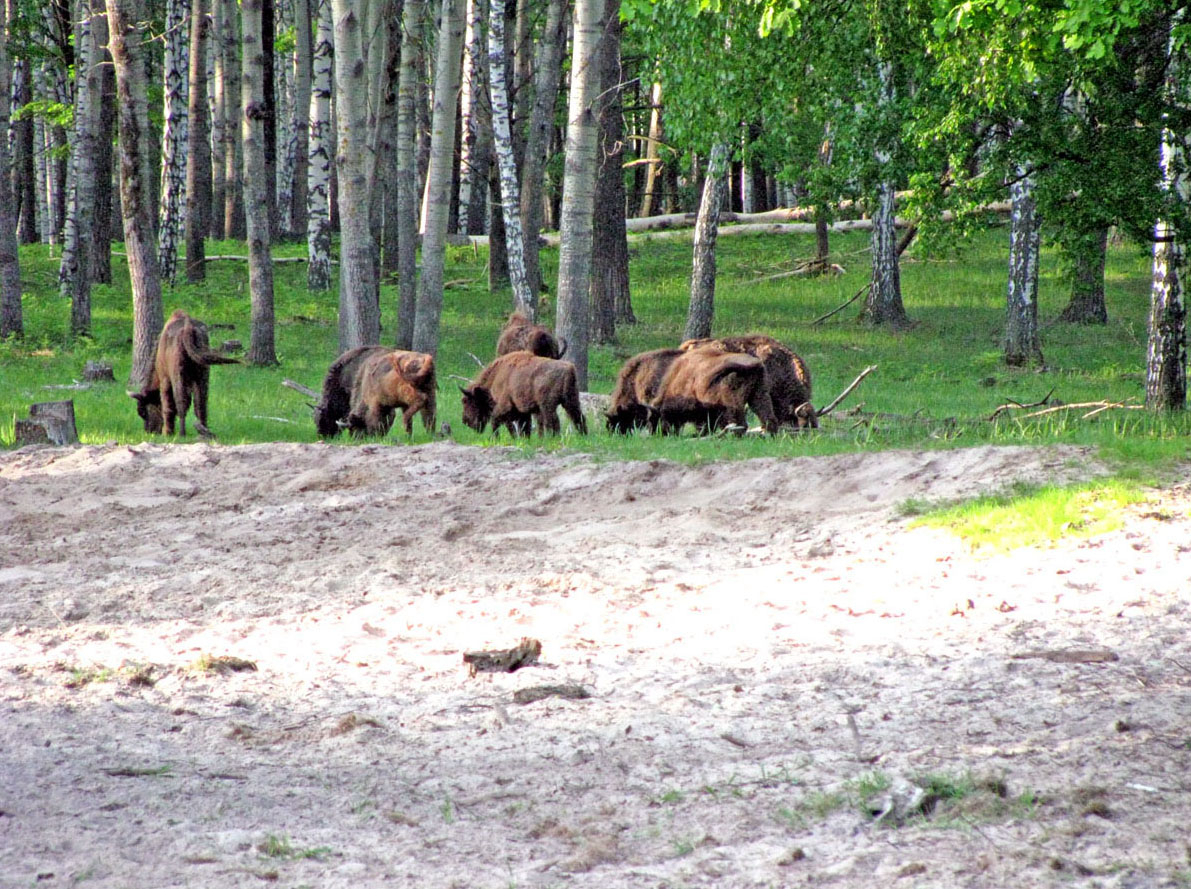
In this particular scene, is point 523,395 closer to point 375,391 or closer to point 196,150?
point 375,391

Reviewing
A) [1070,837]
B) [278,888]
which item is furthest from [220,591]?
[1070,837]

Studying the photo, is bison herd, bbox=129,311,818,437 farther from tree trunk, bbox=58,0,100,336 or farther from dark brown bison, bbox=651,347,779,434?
tree trunk, bbox=58,0,100,336

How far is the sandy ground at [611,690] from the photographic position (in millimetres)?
3840

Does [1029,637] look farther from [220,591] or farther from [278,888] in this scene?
[220,591]

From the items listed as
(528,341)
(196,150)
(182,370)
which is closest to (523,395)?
(528,341)

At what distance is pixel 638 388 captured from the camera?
13000 mm

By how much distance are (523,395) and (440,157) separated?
7.64 meters

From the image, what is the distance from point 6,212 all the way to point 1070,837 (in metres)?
21.3

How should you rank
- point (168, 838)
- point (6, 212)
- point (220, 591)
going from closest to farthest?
point (168, 838), point (220, 591), point (6, 212)

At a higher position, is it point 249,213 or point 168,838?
point 249,213

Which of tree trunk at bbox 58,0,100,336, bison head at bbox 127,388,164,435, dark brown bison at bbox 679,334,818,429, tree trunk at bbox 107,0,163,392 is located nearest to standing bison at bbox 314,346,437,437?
bison head at bbox 127,388,164,435

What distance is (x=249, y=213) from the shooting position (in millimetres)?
21203

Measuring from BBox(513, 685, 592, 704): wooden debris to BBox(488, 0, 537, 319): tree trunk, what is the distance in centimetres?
1543

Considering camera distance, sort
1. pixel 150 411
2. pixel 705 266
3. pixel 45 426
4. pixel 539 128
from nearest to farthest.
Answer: pixel 45 426, pixel 150 411, pixel 705 266, pixel 539 128
